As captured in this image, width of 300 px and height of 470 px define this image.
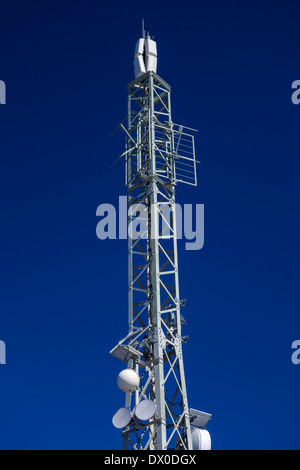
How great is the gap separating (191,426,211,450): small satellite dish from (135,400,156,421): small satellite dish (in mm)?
2728

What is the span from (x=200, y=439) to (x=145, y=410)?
2999 millimetres

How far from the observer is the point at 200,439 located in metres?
31.2

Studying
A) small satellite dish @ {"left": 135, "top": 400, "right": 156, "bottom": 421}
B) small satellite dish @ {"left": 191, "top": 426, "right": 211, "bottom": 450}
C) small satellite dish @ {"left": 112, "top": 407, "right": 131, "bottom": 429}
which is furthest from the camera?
small satellite dish @ {"left": 191, "top": 426, "right": 211, "bottom": 450}

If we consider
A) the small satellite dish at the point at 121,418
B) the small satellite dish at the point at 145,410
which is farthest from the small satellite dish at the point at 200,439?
the small satellite dish at the point at 121,418

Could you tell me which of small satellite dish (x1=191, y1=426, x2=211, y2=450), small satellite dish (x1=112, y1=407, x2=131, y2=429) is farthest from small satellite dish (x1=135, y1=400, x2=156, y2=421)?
small satellite dish (x1=191, y1=426, x2=211, y2=450)

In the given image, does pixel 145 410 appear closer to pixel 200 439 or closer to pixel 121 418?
pixel 121 418

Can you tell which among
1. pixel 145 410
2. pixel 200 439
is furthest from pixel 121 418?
pixel 200 439

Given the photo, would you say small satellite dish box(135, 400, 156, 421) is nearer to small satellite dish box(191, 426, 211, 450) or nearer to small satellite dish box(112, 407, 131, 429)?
small satellite dish box(112, 407, 131, 429)

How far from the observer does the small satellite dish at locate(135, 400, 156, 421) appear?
2992 cm

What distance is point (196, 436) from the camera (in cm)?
3138

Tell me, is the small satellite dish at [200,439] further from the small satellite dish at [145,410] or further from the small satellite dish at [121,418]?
the small satellite dish at [121,418]

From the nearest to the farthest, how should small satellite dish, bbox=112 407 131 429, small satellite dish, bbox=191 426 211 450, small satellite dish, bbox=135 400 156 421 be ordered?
small satellite dish, bbox=135 400 156 421 < small satellite dish, bbox=112 407 131 429 < small satellite dish, bbox=191 426 211 450

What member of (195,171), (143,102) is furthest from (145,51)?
(195,171)
